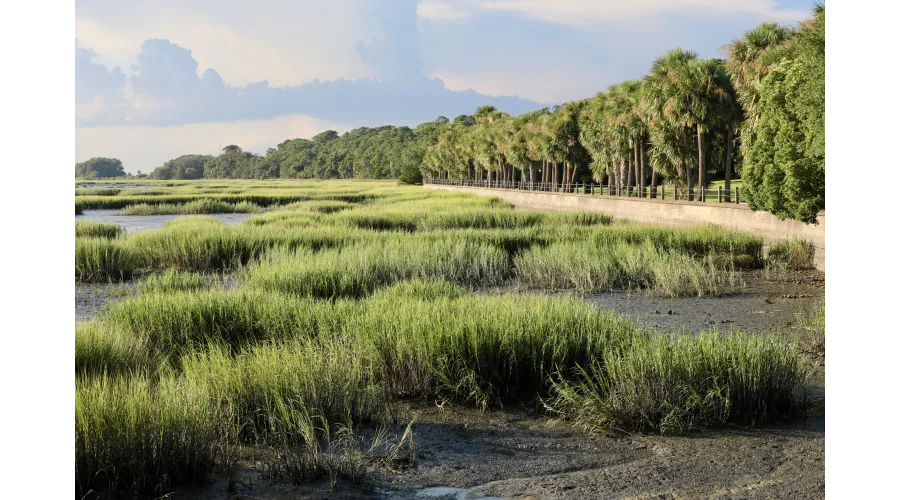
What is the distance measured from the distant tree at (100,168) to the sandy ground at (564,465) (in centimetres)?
213

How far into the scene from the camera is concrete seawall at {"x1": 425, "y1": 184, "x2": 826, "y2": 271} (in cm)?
1847

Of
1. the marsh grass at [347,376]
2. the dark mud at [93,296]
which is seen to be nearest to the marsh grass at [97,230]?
the dark mud at [93,296]

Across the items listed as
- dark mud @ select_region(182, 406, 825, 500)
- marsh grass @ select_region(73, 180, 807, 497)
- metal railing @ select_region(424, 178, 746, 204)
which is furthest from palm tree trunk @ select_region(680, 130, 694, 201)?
dark mud @ select_region(182, 406, 825, 500)

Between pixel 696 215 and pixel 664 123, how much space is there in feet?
29.9

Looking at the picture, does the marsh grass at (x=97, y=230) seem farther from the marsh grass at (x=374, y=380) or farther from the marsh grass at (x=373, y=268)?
the marsh grass at (x=374, y=380)

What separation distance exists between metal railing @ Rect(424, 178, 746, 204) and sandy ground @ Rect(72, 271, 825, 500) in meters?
21.4

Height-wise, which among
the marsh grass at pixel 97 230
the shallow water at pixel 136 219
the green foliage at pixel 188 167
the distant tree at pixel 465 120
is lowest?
the marsh grass at pixel 97 230

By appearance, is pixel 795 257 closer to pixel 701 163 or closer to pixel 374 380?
pixel 374 380

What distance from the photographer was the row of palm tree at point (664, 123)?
90.8ft

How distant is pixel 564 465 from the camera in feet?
18.2
